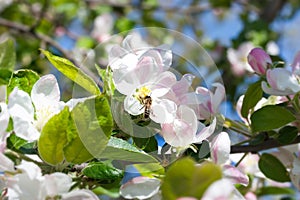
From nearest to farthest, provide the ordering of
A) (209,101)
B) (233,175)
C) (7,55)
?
(233,175), (209,101), (7,55)

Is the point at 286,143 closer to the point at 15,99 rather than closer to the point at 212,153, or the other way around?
the point at 212,153

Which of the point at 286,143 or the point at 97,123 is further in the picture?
the point at 286,143

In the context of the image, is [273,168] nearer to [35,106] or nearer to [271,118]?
[271,118]

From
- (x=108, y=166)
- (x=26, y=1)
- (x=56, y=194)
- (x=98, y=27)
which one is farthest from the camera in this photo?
(x=98, y=27)

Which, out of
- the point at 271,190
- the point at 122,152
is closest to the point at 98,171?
the point at 122,152

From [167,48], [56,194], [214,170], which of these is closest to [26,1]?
[167,48]

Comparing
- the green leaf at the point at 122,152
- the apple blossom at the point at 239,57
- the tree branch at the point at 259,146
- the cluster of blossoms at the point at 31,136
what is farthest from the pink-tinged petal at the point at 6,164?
the apple blossom at the point at 239,57

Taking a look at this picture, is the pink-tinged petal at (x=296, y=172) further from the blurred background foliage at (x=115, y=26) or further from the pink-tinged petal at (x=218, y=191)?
the blurred background foliage at (x=115, y=26)
